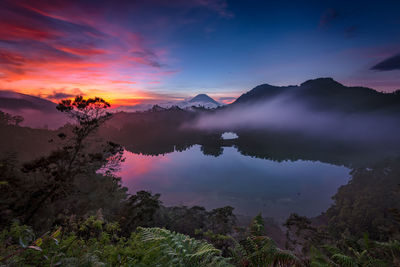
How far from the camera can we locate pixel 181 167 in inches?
2808

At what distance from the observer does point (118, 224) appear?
588 cm

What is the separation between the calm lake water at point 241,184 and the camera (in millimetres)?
38375

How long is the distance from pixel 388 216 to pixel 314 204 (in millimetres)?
20734

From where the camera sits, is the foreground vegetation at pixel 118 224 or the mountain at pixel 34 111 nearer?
the foreground vegetation at pixel 118 224

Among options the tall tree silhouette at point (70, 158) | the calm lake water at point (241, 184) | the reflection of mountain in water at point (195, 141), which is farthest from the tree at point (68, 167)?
the reflection of mountain in water at point (195, 141)

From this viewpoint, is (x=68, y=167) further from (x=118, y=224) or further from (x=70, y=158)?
(x=118, y=224)

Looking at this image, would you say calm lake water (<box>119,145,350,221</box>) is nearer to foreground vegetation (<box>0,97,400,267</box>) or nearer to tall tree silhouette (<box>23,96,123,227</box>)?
foreground vegetation (<box>0,97,400,267</box>)

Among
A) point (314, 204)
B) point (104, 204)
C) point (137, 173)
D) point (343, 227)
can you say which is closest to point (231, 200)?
point (314, 204)

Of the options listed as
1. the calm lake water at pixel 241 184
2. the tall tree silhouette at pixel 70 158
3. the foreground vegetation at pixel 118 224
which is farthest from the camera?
the calm lake water at pixel 241 184

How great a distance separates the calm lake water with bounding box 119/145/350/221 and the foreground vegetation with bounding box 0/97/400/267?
35.4ft

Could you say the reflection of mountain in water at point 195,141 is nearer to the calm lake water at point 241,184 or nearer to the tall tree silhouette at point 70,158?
the calm lake water at point 241,184

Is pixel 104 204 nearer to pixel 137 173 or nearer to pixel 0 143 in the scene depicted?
pixel 0 143

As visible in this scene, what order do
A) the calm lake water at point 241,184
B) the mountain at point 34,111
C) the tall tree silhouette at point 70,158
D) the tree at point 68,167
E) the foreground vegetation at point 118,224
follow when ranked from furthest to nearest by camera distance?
the mountain at point 34,111 < the calm lake water at point 241,184 < the tall tree silhouette at point 70,158 < the tree at point 68,167 < the foreground vegetation at point 118,224

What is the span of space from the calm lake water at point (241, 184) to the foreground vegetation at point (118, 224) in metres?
10.8
